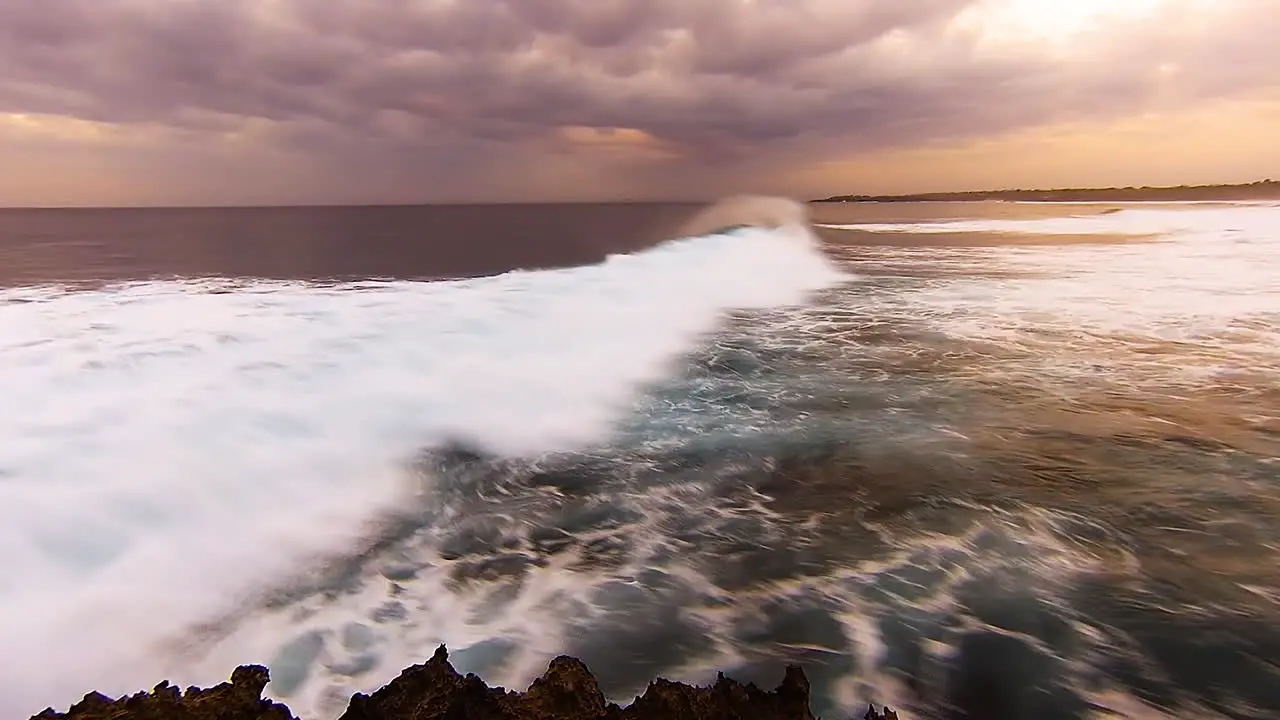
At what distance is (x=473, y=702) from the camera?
8.72 ft

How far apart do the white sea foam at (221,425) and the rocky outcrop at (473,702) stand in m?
1.32

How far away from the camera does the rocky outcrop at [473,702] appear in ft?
8.37

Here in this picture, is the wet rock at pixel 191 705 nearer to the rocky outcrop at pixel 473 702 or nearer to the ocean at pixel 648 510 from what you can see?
the rocky outcrop at pixel 473 702

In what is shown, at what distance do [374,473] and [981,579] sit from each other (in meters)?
5.05

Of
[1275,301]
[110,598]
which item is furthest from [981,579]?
[1275,301]

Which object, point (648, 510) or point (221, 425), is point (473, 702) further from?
point (221, 425)

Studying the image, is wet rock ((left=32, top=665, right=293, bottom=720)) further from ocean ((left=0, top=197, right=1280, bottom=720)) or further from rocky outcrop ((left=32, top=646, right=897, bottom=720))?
ocean ((left=0, top=197, right=1280, bottom=720))

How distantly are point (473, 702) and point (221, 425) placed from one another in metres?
5.78

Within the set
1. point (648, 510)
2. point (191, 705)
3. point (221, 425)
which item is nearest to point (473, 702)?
point (191, 705)

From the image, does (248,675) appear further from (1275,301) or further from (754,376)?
(1275,301)

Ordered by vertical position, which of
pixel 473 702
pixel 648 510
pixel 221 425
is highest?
pixel 473 702

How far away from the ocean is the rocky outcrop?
0.94 metres

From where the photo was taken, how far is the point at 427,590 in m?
4.47

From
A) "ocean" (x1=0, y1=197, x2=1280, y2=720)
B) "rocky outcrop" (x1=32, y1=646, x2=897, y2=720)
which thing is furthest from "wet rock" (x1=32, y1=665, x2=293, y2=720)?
"ocean" (x1=0, y1=197, x2=1280, y2=720)
